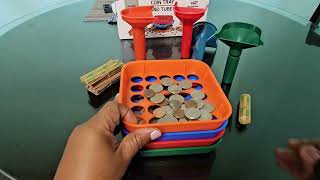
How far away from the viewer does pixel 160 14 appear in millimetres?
751

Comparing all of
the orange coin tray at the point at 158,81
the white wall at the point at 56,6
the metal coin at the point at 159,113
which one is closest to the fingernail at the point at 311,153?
the orange coin tray at the point at 158,81

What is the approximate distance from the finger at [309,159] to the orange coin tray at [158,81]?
4.7 inches

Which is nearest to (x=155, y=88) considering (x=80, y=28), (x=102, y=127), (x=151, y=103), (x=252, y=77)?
(x=151, y=103)

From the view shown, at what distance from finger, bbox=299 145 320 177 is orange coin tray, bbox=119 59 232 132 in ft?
0.39

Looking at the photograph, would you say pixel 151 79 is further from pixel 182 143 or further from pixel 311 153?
pixel 311 153

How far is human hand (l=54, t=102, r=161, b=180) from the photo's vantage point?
35 centimetres

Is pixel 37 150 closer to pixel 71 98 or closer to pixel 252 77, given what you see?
pixel 71 98

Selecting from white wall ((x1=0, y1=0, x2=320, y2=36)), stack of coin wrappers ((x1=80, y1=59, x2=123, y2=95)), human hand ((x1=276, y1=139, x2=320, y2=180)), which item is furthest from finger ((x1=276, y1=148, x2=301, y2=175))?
white wall ((x1=0, y1=0, x2=320, y2=36))

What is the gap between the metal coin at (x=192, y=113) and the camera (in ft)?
1.39

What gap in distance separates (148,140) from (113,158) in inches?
2.3

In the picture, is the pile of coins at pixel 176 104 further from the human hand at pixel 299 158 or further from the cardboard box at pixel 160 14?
the cardboard box at pixel 160 14

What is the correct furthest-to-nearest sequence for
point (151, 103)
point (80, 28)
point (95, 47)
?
point (80, 28) < point (95, 47) < point (151, 103)

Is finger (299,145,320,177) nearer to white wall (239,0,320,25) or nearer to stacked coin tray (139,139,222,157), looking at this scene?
stacked coin tray (139,139,222,157)

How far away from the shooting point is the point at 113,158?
37 centimetres
